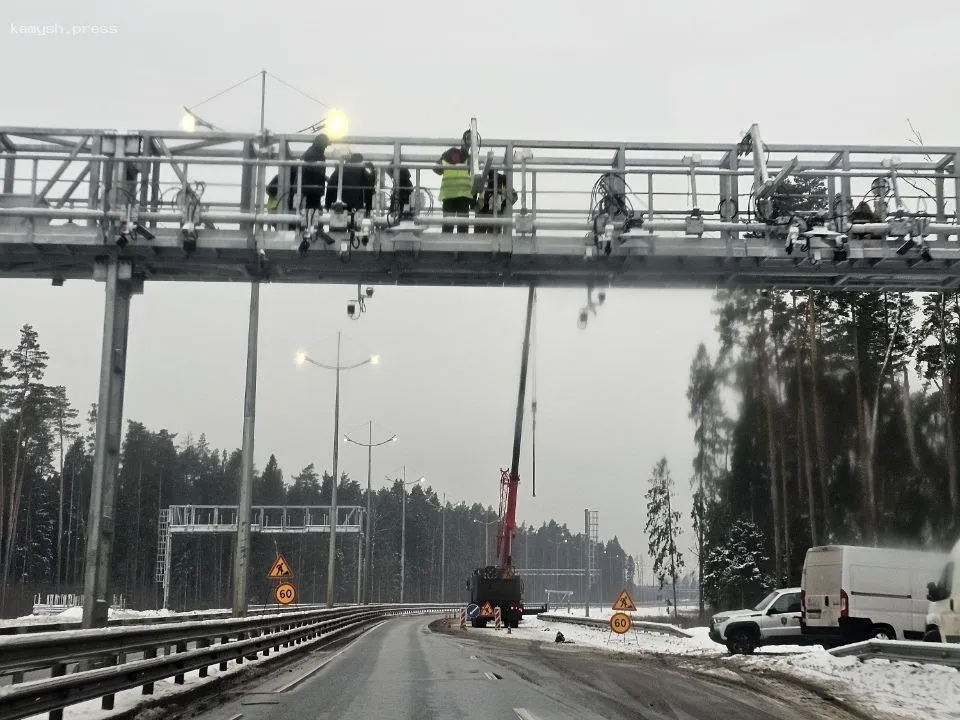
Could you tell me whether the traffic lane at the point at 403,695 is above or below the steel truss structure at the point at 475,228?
below

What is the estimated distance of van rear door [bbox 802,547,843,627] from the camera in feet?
73.5

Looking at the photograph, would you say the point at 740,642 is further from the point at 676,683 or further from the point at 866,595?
the point at 676,683

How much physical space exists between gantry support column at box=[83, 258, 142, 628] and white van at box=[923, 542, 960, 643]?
12690 millimetres

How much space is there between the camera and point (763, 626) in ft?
86.7

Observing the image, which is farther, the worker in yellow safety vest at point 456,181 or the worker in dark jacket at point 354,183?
the worker in dark jacket at point 354,183

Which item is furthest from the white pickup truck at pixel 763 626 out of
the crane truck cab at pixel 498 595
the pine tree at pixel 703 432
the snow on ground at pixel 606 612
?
the pine tree at pixel 703 432

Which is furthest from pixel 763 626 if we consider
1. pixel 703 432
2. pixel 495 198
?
pixel 703 432

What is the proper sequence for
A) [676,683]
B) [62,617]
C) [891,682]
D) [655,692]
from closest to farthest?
[655,692], [891,682], [676,683], [62,617]

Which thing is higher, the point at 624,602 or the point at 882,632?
the point at 624,602

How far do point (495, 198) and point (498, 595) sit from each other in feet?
112

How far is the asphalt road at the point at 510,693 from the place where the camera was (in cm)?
1241

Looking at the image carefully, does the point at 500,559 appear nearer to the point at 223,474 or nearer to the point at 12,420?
the point at 12,420

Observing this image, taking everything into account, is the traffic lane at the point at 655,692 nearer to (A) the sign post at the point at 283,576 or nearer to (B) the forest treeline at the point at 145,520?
(A) the sign post at the point at 283,576

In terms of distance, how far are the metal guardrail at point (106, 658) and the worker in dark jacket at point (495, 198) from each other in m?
7.27
